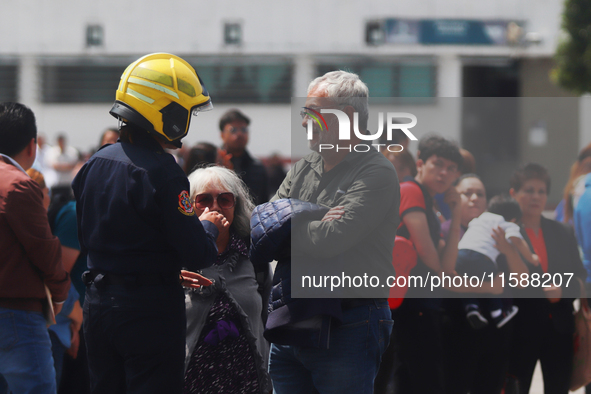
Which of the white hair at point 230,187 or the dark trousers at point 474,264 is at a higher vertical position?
the white hair at point 230,187

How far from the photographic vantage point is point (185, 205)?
228 centimetres

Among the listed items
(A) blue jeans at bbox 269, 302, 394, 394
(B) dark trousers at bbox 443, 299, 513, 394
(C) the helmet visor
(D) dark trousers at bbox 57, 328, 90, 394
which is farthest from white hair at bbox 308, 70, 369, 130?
(D) dark trousers at bbox 57, 328, 90, 394

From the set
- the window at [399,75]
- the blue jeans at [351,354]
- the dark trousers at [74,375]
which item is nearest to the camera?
the blue jeans at [351,354]

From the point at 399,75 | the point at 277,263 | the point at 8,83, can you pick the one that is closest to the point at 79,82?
the point at 8,83

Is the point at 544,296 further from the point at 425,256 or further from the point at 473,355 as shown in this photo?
the point at 425,256

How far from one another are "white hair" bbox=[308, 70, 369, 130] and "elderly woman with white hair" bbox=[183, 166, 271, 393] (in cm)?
81

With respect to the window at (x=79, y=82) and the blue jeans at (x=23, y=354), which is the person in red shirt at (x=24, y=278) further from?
the window at (x=79, y=82)

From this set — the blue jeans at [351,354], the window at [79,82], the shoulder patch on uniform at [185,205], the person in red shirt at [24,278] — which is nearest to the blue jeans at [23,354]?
the person in red shirt at [24,278]

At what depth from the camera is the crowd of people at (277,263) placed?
230 cm

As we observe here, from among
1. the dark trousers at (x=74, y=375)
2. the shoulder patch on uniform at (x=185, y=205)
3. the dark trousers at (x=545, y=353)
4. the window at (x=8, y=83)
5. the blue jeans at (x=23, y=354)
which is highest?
the window at (x=8, y=83)

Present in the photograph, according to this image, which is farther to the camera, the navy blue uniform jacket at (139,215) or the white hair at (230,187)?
the white hair at (230,187)

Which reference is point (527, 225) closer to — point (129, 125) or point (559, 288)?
point (559, 288)

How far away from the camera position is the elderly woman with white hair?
2.87 m

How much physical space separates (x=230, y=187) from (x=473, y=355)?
189 cm
